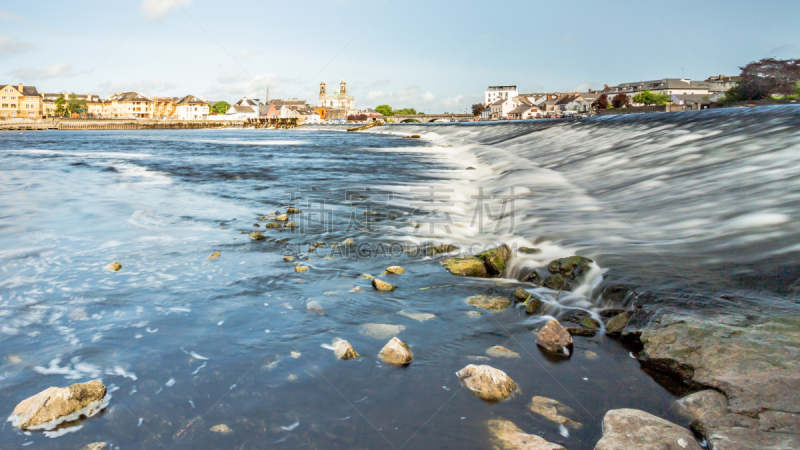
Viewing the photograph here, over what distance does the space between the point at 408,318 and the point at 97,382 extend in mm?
2466

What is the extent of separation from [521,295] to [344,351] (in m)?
2.04

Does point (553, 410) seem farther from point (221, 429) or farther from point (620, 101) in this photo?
point (620, 101)

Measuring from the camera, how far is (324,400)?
9.77 feet

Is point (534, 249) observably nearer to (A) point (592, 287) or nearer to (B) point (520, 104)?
(A) point (592, 287)

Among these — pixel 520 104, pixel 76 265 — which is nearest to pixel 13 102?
pixel 520 104

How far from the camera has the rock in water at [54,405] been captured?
2662 millimetres

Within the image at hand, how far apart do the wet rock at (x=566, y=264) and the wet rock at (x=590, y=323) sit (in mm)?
956

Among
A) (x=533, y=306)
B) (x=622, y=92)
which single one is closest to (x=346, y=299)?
(x=533, y=306)

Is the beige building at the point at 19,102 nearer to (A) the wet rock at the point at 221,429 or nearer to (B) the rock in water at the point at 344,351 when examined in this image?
(B) the rock in water at the point at 344,351

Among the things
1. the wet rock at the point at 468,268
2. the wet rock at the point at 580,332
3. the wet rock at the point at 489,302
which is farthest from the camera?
the wet rock at the point at 468,268

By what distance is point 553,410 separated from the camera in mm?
2842

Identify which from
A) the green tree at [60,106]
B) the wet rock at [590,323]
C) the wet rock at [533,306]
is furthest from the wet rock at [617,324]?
the green tree at [60,106]

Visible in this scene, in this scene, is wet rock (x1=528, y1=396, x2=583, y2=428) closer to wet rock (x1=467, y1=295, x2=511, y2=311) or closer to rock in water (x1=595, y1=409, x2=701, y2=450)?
rock in water (x1=595, y1=409, x2=701, y2=450)

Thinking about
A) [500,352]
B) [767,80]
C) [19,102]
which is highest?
[19,102]
